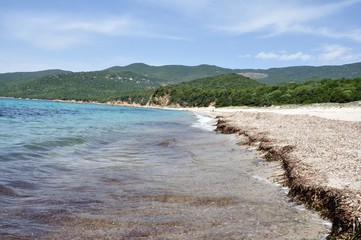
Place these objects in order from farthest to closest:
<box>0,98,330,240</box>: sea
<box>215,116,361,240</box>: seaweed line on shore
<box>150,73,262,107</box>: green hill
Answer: <box>150,73,262,107</box>: green hill < <box>0,98,330,240</box>: sea < <box>215,116,361,240</box>: seaweed line on shore

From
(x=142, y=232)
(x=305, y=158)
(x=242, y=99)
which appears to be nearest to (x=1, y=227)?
(x=142, y=232)

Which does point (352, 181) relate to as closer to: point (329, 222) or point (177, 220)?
point (329, 222)

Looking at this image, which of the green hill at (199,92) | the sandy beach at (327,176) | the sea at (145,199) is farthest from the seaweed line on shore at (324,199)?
the green hill at (199,92)

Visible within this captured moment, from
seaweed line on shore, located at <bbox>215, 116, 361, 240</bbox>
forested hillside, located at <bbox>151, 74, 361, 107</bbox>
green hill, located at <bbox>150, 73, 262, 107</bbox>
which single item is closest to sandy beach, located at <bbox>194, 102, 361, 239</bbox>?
seaweed line on shore, located at <bbox>215, 116, 361, 240</bbox>

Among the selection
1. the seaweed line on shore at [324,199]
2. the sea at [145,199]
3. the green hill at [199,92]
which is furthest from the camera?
the green hill at [199,92]

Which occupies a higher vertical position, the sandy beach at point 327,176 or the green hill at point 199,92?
the green hill at point 199,92

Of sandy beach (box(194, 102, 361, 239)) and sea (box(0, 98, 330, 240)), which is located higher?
sandy beach (box(194, 102, 361, 239))

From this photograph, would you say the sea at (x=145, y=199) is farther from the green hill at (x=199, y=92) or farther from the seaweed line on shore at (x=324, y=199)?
the green hill at (x=199, y=92)

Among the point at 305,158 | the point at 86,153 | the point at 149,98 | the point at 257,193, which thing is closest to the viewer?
the point at 257,193

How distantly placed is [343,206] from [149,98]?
141231mm

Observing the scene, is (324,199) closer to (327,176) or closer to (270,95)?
(327,176)

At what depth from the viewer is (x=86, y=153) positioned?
1455 centimetres

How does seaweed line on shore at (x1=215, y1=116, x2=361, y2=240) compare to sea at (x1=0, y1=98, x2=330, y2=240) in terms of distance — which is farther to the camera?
sea at (x1=0, y1=98, x2=330, y2=240)

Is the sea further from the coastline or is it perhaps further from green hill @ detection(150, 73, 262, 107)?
green hill @ detection(150, 73, 262, 107)
